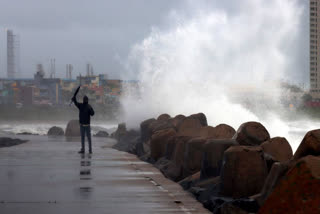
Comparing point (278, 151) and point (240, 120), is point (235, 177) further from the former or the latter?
point (240, 120)

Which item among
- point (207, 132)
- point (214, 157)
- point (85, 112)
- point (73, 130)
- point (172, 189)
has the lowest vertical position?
point (172, 189)

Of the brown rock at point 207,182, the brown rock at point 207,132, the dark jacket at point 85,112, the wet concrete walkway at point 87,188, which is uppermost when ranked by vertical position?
the dark jacket at point 85,112

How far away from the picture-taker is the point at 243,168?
979cm

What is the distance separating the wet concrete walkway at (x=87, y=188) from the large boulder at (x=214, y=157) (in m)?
0.58

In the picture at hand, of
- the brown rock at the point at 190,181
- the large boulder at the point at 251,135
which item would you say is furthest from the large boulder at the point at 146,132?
the brown rock at the point at 190,181

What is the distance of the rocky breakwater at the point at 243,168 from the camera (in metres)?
7.08

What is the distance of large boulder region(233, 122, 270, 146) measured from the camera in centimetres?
1301

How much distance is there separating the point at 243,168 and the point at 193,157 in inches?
132

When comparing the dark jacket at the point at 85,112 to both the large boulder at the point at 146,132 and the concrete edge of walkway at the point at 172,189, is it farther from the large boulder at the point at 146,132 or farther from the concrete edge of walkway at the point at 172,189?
the concrete edge of walkway at the point at 172,189

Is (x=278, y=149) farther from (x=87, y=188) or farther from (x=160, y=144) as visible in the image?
(x=160, y=144)

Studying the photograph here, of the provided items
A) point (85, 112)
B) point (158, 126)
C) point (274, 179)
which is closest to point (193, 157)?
point (274, 179)

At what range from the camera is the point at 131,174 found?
13.3 meters

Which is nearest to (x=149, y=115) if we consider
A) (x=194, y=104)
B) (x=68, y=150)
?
(x=194, y=104)

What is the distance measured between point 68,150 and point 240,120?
17753 millimetres
